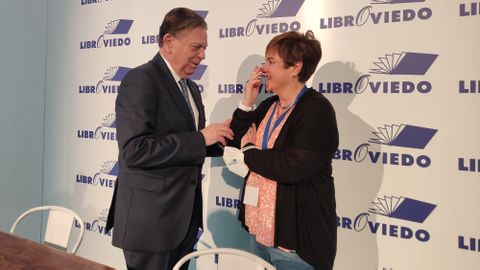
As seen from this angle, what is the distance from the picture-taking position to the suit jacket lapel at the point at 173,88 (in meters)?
1.58

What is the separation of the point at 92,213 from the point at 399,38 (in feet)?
8.61

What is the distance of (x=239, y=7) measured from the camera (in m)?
2.40

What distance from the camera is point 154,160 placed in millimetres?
1468

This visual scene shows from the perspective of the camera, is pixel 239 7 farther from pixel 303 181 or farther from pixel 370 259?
pixel 370 259

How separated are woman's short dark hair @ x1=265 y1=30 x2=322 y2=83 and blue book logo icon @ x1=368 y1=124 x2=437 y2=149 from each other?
0.61 metres

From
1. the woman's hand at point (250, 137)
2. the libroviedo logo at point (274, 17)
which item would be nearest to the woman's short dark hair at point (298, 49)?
the woman's hand at point (250, 137)

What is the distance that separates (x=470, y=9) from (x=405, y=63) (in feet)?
1.12

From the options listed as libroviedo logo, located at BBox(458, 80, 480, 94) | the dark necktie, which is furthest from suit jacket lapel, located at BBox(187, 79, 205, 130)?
libroviedo logo, located at BBox(458, 80, 480, 94)

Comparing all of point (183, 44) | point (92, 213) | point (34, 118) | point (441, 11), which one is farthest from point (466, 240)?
point (34, 118)

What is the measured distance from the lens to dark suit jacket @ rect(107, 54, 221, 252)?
1.47 m

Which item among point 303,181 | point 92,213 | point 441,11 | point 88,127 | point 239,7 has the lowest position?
point 92,213

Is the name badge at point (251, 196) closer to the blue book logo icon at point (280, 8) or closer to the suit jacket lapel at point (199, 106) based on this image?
the suit jacket lapel at point (199, 106)

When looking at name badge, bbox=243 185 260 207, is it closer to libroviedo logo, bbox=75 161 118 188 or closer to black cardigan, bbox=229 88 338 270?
black cardigan, bbox=229 88 338 270

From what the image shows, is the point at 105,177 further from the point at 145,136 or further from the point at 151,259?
the point at 145,136
